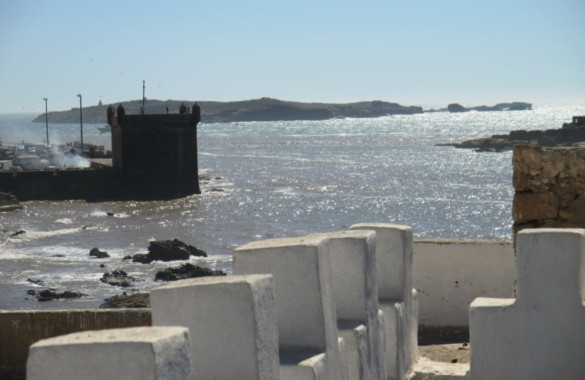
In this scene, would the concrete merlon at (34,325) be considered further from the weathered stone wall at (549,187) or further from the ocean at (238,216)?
the ocean at (238,216)

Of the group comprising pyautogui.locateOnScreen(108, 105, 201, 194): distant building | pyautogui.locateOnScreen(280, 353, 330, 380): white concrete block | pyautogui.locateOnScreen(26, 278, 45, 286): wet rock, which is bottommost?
pyautogui.locateOnScreen(26, 278, 45, 286): wet rock

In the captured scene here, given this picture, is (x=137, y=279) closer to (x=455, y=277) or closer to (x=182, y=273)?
(x=182, y=273)

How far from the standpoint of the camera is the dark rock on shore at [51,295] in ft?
74.9

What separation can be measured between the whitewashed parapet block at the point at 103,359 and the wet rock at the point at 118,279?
2333 cm

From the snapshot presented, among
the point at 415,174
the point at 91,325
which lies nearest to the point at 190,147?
the point at 415,174

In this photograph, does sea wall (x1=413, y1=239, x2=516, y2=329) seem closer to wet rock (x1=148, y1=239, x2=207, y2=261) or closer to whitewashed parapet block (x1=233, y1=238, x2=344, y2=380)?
whitewashed parapet block (x1=233, y1=238, x2=344, y2=380)

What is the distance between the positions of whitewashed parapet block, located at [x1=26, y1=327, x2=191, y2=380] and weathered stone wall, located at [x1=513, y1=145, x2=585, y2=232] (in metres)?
4.66

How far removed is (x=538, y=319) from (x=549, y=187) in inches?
69.4

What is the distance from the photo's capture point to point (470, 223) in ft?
136

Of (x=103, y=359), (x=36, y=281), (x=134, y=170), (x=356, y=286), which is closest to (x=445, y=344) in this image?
(x=356, y=286)

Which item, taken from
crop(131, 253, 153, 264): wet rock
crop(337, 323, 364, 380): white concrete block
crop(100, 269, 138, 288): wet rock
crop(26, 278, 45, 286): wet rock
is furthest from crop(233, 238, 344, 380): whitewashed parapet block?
crop(131, 253, 153, 264): wet rock

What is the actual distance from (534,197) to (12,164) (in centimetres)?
5964

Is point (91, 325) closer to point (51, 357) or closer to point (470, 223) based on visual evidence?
point (51, 357)

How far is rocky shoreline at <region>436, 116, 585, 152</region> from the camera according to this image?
68.4 m
